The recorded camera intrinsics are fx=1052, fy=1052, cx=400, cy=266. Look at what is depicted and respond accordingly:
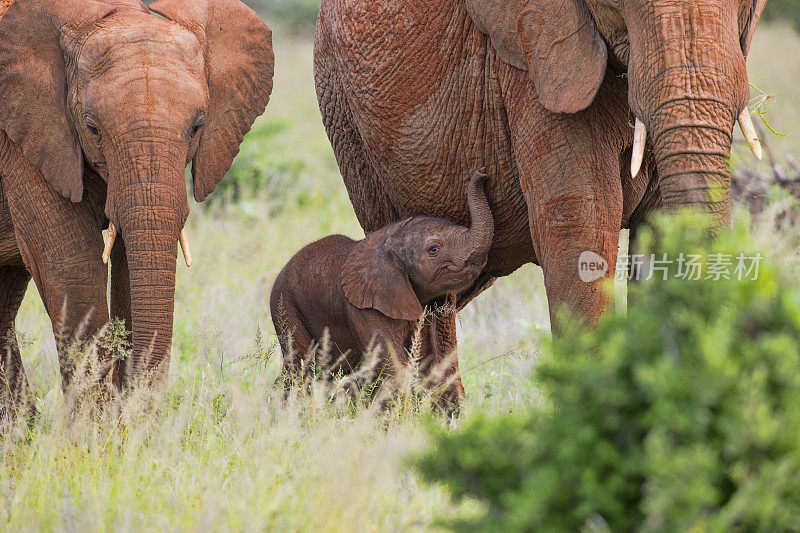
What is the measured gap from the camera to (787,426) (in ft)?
7.45

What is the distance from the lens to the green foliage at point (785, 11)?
24.1 meters

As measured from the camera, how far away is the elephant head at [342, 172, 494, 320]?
4.78 metres

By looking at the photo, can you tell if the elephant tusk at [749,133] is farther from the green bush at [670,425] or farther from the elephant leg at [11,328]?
the elephant leg at [11,328]

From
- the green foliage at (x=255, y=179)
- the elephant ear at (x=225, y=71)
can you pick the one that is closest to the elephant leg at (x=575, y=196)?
the elephant ear at (x=225, y=71)

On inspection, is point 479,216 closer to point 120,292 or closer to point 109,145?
point 109,145

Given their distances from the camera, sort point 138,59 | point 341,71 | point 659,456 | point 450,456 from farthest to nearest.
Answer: point 341,71
point 138,59
point 450,456
point 659,456

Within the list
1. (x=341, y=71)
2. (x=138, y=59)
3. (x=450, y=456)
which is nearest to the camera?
(x=450, y=456)

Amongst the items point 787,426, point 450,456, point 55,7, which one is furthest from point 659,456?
point 55,7

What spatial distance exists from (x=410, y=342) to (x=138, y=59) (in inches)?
78.6

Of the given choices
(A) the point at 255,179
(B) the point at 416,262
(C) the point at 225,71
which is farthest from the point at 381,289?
(A) the point at 255,179

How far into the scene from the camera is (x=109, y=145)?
4.72 metres

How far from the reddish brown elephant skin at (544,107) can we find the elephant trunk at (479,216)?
71 millimetres

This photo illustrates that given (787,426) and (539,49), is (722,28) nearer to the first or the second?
(539,49)

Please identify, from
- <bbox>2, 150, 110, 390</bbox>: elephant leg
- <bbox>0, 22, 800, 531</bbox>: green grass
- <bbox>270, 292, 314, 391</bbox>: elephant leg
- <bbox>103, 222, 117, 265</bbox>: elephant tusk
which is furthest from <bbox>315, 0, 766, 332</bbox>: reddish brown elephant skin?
<bbox>2, 150, 110, 390</bbox>: elephant leg
